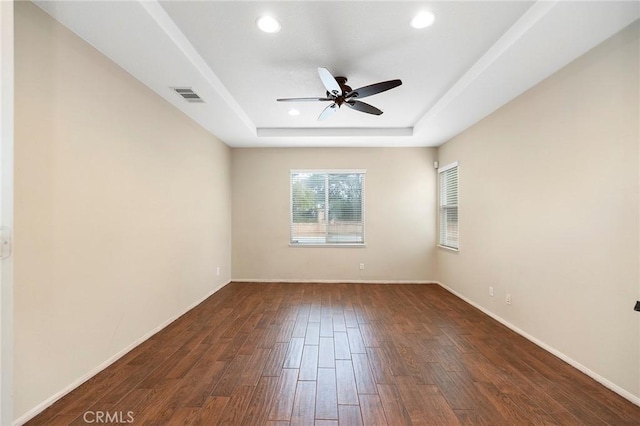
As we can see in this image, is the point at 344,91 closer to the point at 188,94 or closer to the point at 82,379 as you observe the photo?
the point at 188,94

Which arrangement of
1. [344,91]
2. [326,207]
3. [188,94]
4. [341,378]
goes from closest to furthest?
[341,378] < [344,91] < [188,94] < [326,207]

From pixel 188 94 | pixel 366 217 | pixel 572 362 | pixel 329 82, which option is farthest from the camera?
pixel 366 217

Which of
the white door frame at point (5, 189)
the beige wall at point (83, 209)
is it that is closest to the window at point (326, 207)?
the beige wall at point (83, 209)

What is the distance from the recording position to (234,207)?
17.8 feet

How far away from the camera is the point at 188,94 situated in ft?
9.94

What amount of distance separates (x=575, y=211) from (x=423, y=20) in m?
2.00

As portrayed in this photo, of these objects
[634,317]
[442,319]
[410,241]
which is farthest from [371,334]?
[410,241]

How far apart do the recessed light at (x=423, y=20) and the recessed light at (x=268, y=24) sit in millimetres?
1023

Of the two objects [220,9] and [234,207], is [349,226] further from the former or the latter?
[220,9]

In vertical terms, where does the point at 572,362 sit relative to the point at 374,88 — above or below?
below

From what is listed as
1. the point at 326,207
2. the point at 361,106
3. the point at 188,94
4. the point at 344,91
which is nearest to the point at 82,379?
the point at 188,94

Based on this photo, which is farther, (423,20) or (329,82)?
(329,82)

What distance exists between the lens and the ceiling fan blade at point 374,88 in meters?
2.52

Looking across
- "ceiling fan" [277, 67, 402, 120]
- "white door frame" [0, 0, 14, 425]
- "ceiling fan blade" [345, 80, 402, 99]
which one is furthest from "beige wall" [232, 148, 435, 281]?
"white door frame" [0, 0, 14, 425]
